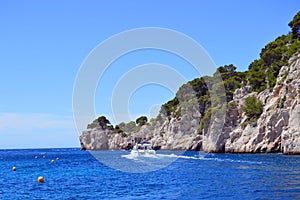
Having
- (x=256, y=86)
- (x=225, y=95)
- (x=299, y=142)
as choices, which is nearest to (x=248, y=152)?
(x=299, y=142)

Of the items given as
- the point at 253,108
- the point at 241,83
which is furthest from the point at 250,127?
the point at 241,83

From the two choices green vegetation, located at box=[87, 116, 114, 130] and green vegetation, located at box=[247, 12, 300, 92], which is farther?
green vegetation, located at box=[87, 116, 114, 130]

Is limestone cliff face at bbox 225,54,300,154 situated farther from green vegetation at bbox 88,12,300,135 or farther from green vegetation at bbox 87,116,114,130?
green vegetation at bbox 87,116,114,130

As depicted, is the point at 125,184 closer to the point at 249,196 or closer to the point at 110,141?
the point at 249,196

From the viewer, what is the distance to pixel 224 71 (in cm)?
13838

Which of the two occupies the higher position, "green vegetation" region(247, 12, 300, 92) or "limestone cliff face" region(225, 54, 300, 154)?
"green vegetation" region(247, 12, 300, 92)

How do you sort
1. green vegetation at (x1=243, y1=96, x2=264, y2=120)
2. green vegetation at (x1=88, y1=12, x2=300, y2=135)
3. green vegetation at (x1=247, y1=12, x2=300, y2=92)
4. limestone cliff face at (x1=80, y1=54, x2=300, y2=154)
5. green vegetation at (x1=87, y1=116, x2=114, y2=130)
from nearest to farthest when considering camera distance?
limestone cliff face at (x1=80, y1=54, x2=300, y2=154), green vegetation at (x1=243, y1=96, x2=264, y2=120), green vegetation at (x1=88, y1=12, x2=300, y2=135), green vegetation at (x1=247, y1=12, x2=300, y2=92), green vegetation at (x1=87, y1=116, x2=114, y2=130)

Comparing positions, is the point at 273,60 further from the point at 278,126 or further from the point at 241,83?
the point at 278,126

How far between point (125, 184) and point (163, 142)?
96904 mm

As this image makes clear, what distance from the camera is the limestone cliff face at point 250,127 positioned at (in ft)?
227

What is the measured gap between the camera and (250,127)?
83.2 m

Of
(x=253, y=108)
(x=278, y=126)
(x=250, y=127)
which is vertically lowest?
(x=278, y=126)

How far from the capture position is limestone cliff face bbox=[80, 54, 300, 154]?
6916cm

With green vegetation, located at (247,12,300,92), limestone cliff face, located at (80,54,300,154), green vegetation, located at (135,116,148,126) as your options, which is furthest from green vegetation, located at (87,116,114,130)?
green vegetation, located at (247,12,300,92)
